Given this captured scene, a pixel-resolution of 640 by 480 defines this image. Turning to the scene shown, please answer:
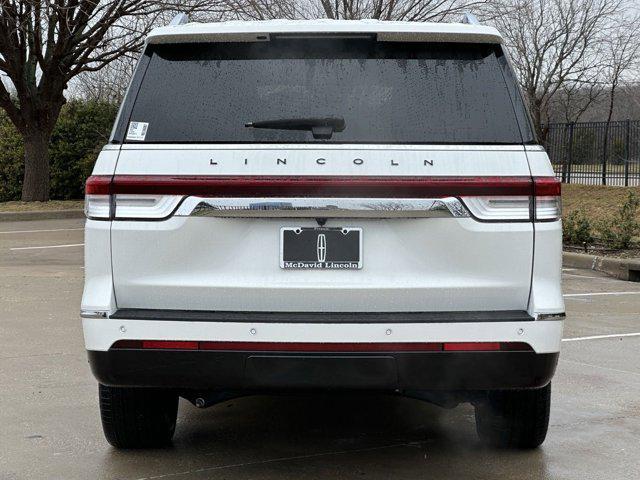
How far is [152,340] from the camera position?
3.96 m

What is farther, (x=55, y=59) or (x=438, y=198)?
(x=55, y=59)

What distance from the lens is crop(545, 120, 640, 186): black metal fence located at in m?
24.8

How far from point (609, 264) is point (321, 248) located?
10.4 meters

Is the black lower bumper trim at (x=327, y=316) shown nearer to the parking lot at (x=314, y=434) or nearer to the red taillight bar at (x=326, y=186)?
the red taillight bar at (x=326, y=186)

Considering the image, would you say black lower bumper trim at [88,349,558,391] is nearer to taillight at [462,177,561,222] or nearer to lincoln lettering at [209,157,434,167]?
taillight at [462,177,561,222]

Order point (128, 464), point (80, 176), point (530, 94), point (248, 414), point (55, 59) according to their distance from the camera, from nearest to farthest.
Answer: point (128, 464) → point (248, 414) → point (55, 59) → point (80, 176) → point (530, 94)

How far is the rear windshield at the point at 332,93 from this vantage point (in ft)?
13.3

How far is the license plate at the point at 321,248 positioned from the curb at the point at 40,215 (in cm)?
1855

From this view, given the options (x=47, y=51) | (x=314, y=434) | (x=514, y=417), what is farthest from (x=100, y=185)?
(x=47, y=51)

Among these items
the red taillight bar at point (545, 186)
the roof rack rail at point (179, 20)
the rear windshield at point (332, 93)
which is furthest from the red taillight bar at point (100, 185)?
the red taillight bar at point (545, 186)

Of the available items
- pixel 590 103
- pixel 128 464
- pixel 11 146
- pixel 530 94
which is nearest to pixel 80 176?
pixel 11 146

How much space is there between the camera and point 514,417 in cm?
475

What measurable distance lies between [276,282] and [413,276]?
53 cm

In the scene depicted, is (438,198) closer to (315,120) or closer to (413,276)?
(413,276)
